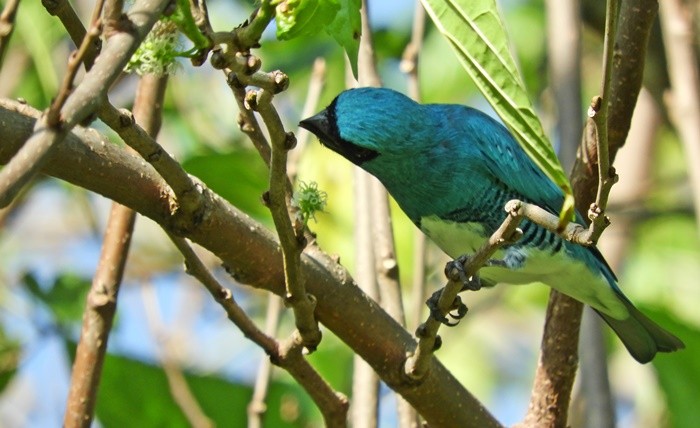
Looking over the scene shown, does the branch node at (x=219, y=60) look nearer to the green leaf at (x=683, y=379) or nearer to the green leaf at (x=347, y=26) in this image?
the green leaf at (x=347, y=26)

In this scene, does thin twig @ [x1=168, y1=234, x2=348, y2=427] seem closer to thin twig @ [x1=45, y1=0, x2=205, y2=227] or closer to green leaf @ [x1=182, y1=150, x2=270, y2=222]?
thin twig @ [x1=45, y1=0, x2=205, y2=227]

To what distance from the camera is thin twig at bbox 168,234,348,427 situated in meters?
2.11

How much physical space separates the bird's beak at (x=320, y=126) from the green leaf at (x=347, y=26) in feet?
3.22

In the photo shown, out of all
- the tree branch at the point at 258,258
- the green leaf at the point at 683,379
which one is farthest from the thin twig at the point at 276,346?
the green leaf at the point at 683,379

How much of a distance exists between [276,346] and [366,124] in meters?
0.77

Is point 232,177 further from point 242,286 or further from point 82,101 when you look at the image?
point 82,101

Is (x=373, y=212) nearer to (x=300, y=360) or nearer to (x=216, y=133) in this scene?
(x=300, y=360)

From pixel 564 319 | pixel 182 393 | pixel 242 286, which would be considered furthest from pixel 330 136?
pixel 242 286

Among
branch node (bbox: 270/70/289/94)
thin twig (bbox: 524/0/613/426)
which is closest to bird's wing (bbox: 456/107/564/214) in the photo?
thin twig (bbox: 524/0/613/426)

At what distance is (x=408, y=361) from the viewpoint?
217cm

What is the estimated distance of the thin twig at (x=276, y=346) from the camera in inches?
83.1

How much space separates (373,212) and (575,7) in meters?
0.87

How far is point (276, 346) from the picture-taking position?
2162 mm

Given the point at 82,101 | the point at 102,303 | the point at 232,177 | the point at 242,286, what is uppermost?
the point at 242,286
